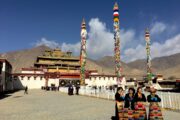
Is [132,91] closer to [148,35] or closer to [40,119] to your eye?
[40,119]

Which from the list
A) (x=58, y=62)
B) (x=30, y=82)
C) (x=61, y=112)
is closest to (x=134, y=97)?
(x=61, y=112)

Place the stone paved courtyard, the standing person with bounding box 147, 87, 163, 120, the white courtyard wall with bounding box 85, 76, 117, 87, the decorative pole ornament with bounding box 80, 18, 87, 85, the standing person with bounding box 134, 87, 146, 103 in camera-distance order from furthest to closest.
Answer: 1. the white courtyard wall with bounding box 85, 76, 117, 87
2. the decorative pole ornament with bounding box 80, 18, 87, 85
3. the stone paved courtyard
4. the standing person with bounding box 134, 87, 146, 103
5. the standing person with bounding box 147, 87, 163, 120

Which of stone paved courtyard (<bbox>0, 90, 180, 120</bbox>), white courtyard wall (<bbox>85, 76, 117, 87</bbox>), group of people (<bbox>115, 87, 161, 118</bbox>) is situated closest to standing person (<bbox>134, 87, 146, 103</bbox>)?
group of people (<bbox>115, 87, 161, 118</bbox>)

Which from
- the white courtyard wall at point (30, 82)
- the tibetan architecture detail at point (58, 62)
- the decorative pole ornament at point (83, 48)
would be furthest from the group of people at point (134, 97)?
the tibetan architecture detail at point (58, 62)

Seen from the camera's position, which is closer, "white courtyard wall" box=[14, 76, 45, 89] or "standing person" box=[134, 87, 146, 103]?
"standing person" box=[134, 87, 146, 103]

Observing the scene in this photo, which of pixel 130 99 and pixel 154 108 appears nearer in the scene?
pixel 154 108

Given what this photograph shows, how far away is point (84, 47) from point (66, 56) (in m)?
45.5

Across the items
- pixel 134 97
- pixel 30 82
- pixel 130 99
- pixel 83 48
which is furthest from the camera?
pixel 30 82

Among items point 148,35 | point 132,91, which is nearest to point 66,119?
point 132,91

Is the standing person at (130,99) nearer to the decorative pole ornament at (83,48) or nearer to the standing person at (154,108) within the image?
the standing person at (154,108)

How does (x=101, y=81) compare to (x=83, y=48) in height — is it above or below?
below

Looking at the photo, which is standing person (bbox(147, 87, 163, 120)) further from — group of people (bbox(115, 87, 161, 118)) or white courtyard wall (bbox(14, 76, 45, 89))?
white courtyard wall (bbox(14, 76, 45, 89))

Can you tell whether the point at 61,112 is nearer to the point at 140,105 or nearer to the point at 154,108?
the point at 140,105

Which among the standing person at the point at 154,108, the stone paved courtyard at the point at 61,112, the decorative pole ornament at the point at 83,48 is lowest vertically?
the stone paved courtyard at the point at 61,112
